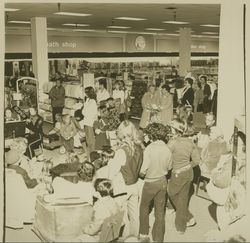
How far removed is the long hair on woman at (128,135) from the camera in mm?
3697

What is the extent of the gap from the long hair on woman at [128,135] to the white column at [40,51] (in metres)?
0.75

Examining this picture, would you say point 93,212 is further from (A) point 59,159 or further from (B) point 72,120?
(B) point 72,120

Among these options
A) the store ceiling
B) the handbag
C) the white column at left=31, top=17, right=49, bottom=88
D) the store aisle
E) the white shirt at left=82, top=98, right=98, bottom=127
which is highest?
the store ceiling

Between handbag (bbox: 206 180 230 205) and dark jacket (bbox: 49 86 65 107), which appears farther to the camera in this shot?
handbag (bbox: 206 180 230 205)

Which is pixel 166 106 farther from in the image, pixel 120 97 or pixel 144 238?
pixel 144 238

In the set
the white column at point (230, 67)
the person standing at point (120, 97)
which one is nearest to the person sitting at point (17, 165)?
the person standing at point (120, 97)

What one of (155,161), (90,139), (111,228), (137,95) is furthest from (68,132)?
(111,228)

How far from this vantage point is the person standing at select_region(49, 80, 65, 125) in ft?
11.9

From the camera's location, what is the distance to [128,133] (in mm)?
3701

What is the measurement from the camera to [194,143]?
378cm

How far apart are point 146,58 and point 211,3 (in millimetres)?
704

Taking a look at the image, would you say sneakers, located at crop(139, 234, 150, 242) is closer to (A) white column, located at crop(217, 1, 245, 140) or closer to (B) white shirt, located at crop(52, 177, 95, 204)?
(B) white shirt, located at crop(52, 177, 95, 204)

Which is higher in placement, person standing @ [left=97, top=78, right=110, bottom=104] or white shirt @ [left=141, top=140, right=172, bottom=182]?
person standing @ [left=97, top=78, right=110, bottom=104]

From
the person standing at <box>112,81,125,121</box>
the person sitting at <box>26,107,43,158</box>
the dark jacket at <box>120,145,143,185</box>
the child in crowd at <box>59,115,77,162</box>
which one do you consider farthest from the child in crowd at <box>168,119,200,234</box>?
the person sitting at <box>26,107,43,158</box>
